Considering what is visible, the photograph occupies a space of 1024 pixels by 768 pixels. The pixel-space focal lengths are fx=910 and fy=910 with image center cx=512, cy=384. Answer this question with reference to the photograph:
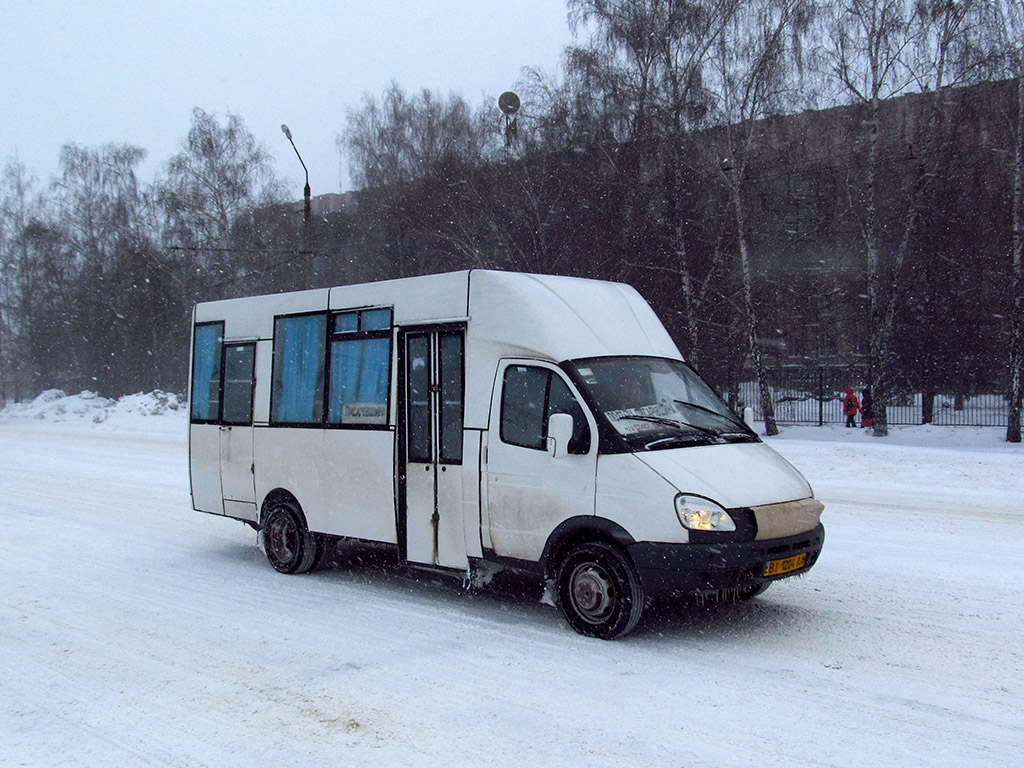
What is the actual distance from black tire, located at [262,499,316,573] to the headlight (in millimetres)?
4106

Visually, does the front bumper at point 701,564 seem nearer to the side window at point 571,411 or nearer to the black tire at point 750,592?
the side window at point 571,411

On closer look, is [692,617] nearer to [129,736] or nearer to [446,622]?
[446,622]

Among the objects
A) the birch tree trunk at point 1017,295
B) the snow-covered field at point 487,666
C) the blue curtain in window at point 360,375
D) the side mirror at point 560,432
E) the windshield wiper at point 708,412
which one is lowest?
the snow-covered field at point 487,666

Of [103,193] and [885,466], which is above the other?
[103,193]

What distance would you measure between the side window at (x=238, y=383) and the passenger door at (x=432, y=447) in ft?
7.76

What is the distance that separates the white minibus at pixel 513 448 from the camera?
237 inches

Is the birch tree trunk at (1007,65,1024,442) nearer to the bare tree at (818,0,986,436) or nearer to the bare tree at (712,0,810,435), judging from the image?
the bare tree at (818,0,986,436)

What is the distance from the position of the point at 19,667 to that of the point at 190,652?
1.06 m

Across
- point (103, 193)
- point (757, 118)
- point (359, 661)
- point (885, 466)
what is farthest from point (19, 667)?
point (103, 193)

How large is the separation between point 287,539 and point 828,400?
22737 mm

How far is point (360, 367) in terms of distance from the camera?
8141 mm

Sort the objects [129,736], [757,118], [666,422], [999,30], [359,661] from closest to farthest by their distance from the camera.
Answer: [129,736] → [359,661] → [666,422] → [999,30] → [757,118]

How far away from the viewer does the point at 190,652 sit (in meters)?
6.12

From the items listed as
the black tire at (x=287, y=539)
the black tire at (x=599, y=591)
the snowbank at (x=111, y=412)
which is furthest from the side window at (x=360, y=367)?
the snowbank at (x=111, y=412)
